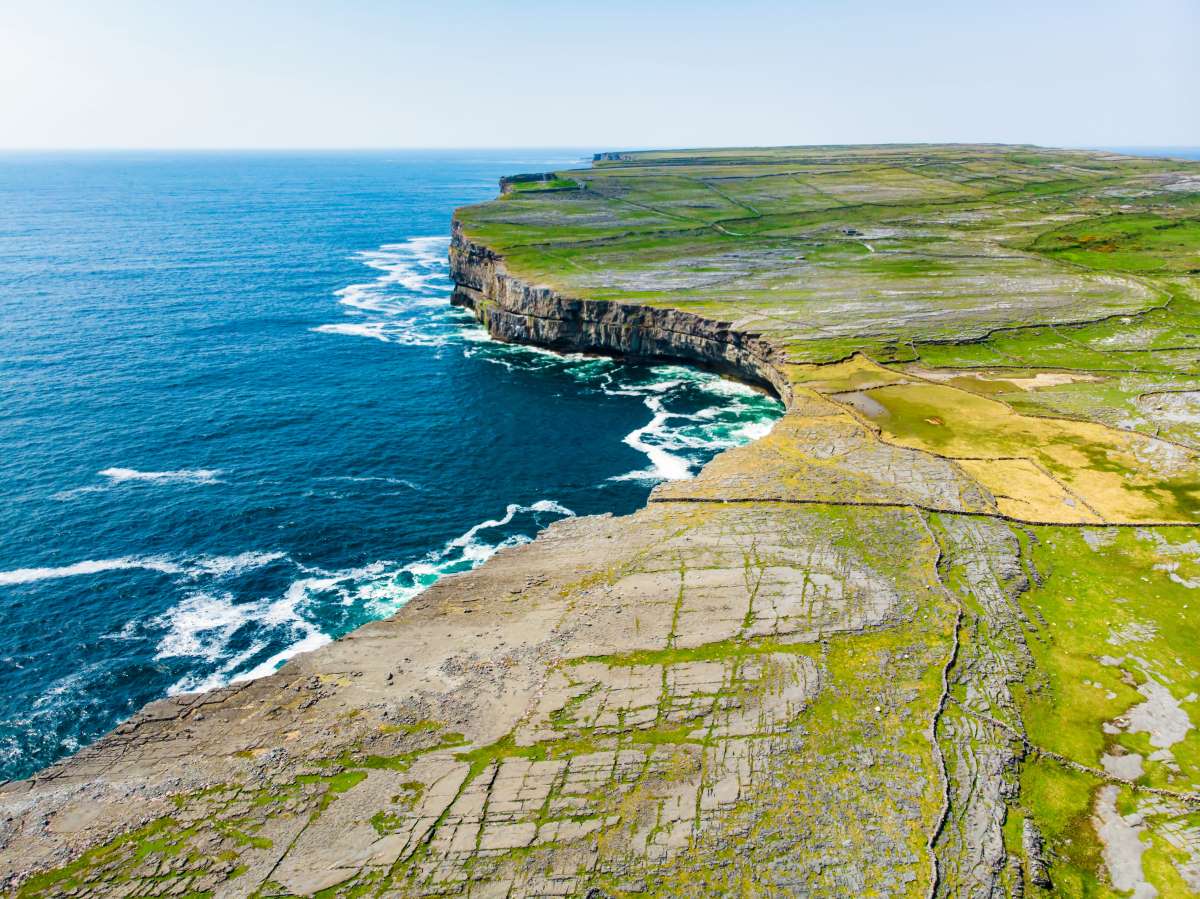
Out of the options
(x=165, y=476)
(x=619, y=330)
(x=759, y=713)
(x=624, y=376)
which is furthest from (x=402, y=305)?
(x=759, y=713)

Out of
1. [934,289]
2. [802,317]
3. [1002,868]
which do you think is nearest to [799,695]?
[1002,868]

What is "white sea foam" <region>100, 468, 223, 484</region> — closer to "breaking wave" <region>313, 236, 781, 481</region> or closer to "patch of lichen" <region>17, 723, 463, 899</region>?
"breaking wave" <region>313, 236, 781, 481</region>

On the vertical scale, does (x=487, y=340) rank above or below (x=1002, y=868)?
above

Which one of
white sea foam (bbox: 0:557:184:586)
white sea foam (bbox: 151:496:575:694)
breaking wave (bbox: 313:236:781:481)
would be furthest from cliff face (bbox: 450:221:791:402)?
white sea foam (bbox: 0:557:184:586)

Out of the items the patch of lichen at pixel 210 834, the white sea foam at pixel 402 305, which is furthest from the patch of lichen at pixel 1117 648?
the white sea foam at pixel 402 305

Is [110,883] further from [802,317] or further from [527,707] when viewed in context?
[802,317]

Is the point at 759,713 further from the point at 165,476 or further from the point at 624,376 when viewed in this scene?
the point at 624,376

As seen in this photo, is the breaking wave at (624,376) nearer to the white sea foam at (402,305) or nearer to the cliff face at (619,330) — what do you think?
the white sea foam at (402,305)
